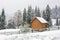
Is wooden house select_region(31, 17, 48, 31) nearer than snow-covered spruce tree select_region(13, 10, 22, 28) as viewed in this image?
Yes

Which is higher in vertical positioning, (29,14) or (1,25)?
(29,14)

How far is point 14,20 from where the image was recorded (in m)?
52.6

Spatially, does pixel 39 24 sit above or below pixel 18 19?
above

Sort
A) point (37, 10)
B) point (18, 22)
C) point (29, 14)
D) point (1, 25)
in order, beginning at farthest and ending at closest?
point (37, 10) → point (18, 22) → point (29, 14) → point (1, 25)

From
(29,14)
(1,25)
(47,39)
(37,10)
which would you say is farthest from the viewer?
(37,10)

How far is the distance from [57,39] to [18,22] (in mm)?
39501

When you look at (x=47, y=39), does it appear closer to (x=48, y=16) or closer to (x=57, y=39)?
(x=57, y=39)

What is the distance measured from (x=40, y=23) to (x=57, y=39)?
1993 centimetres

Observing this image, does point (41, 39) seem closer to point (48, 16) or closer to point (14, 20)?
point (48, 16)

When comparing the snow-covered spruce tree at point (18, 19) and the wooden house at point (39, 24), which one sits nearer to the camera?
the wooden house at point (39, 24)

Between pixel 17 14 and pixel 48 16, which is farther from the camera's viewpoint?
pixel 17 14

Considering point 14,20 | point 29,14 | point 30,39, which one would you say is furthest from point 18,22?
point 30,39

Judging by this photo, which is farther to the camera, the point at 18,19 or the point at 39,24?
the point at 18,19

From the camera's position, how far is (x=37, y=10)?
68688mm
